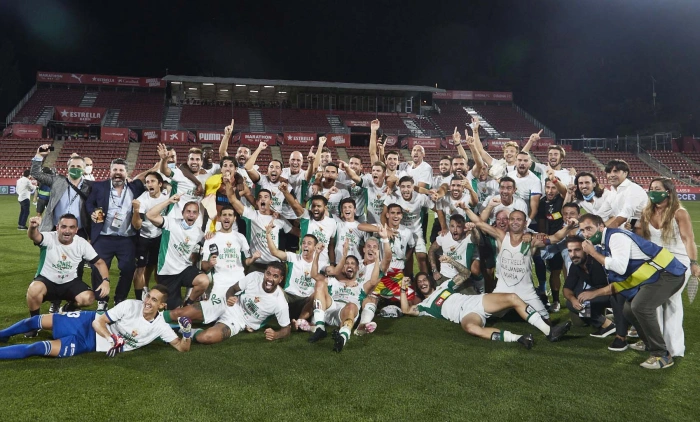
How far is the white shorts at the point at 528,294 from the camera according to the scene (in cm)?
592

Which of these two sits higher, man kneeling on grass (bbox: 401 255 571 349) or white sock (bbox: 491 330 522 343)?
man kneeling on grass (bbox: 401 255 571 349)

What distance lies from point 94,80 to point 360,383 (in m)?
54.8

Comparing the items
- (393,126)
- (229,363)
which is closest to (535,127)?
(393,126)

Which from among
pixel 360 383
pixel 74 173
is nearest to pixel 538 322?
pixel 360 383

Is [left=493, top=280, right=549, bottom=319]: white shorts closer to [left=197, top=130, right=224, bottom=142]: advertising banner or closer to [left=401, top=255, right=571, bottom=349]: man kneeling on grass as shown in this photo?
[left=401, top=255, right=571, bottom=349]: man kneeling on grass

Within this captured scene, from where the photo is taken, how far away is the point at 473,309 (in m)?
5.82

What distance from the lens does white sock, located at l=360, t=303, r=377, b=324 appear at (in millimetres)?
5805

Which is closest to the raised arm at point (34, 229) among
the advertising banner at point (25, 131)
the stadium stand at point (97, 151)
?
the stadium stand at point (97, 151)

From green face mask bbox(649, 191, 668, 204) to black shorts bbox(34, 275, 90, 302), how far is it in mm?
6791

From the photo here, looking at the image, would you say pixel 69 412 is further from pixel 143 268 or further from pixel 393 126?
pixel 393 126

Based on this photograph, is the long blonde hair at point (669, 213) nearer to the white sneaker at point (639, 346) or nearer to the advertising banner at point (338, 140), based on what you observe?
the white sneaker at point (639, 346)

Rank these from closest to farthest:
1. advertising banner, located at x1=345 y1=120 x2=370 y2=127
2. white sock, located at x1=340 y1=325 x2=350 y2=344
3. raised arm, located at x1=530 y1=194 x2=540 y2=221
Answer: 1. white sock, located at x1=340 y1=325 x2=350 y2=344
2. raised arm, located at x1=530 y1=194 x2=540 y2=221
3. advertising banner, located at x1=345 y1=120 x2=370 y2=127

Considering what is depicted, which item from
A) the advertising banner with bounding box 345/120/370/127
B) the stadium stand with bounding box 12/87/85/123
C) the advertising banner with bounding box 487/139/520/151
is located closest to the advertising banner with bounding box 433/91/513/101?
the advertising banner with bounding box 487/139/520/151

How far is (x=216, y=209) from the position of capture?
7.80 m
